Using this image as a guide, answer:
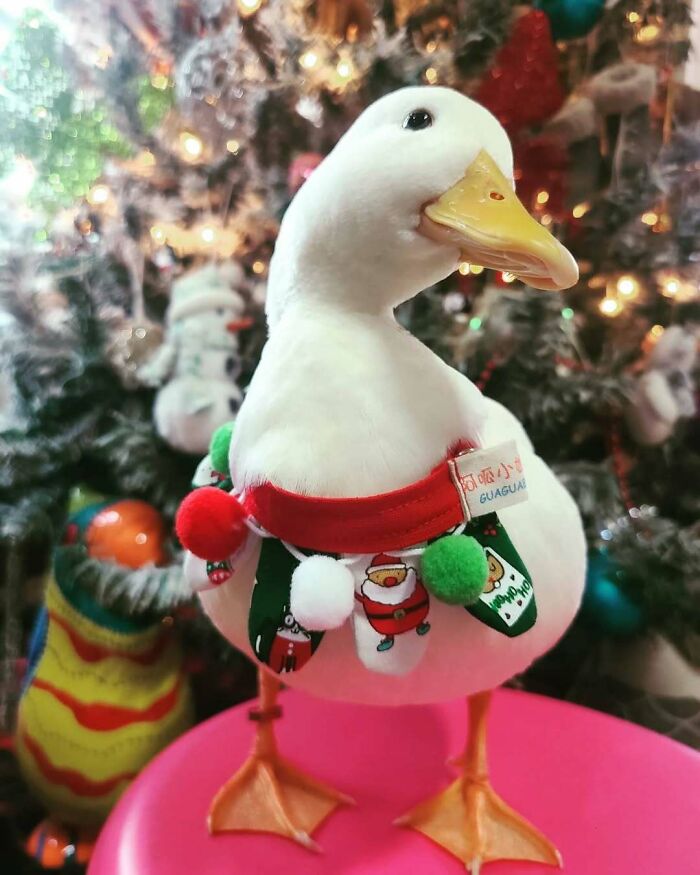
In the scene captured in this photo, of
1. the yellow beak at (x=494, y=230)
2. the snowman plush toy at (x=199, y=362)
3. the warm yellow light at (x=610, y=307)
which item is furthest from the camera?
the warm yellow light at (x=610, y=307)


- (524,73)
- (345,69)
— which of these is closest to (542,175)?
(524,73)

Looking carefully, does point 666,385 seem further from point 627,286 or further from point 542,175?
point 542,175

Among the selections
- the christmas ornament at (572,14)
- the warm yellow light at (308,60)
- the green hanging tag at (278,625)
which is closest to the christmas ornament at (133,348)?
the warm yellow light at (308,60)

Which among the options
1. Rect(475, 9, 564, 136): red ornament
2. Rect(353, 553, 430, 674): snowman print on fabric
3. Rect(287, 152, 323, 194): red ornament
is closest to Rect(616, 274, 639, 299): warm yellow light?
Rect(475, 9, 564, 136): red ornament

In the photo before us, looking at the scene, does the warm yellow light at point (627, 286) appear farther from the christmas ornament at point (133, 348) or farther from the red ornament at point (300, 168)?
the christmas ornament at point (133, 348)

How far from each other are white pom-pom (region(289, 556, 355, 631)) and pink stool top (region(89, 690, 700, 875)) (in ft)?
0.79

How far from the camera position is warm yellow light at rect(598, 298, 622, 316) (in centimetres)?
81

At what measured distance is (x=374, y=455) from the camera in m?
0.35

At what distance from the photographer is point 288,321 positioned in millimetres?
393

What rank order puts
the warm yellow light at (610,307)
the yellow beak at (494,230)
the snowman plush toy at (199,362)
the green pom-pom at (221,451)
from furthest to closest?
1. the warm yellow light at (610,307)
2. the snowman plush toy at (199,362)
3. the green pom-pom at (221,451)
4. the yellow beak at (494,230)

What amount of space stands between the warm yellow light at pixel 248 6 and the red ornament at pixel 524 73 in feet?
0.86

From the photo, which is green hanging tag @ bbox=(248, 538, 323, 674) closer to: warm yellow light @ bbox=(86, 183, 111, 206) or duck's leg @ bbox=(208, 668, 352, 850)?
duck's leg @ bbox=(208, 668, 352, 850)

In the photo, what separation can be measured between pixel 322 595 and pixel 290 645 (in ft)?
0.15

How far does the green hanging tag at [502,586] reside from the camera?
0.35 m
